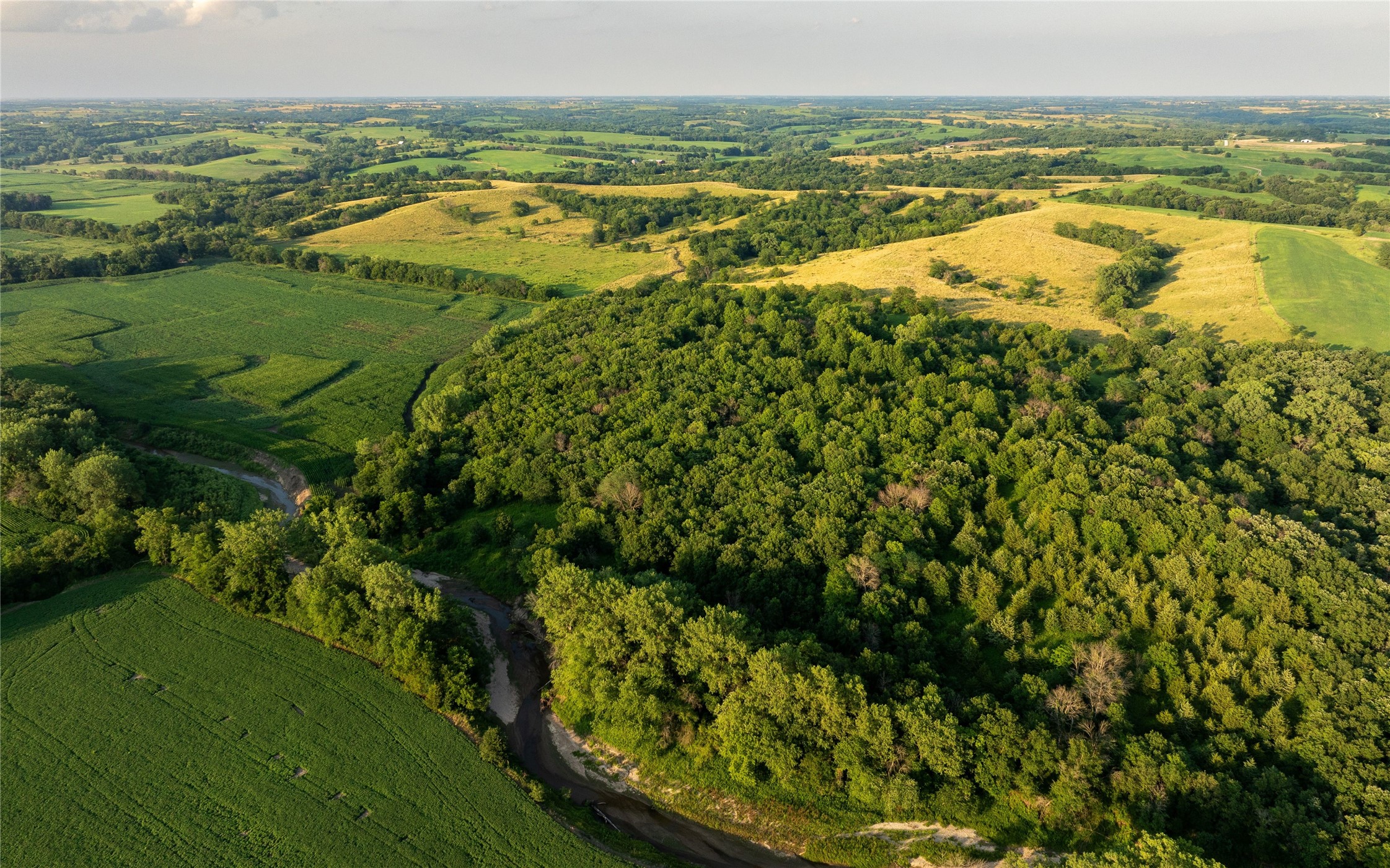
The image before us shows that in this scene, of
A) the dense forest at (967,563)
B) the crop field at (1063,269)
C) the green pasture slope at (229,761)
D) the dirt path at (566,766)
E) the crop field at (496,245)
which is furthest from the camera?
the crop field at (496,245)

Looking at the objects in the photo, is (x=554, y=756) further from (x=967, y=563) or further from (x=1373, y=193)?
(x=1373, y=193)

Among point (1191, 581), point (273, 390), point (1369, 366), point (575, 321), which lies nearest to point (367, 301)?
point (273, 390)

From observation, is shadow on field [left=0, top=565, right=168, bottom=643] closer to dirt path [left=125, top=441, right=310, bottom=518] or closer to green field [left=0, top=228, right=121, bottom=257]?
dirt path [left=125, top=441, right=310, bottom=518]

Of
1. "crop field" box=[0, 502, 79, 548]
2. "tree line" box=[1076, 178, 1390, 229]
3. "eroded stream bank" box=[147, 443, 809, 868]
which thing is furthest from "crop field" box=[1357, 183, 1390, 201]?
"crop field" box=[0, 502, 79, 548]

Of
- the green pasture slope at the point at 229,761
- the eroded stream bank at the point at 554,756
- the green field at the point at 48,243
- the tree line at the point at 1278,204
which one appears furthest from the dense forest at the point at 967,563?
the green field at the point at 48,243

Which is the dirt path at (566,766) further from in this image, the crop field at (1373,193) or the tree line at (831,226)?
the crop field at (1373,193)

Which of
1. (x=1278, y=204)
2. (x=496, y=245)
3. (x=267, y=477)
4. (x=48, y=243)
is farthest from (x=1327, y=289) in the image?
(x=48, y=243)
